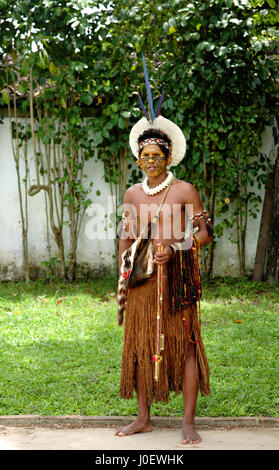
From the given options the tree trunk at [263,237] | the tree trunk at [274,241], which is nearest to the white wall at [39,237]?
the tree trunk at [263,237]

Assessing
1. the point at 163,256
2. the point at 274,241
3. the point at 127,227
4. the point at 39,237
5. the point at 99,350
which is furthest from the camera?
the point at 39,237

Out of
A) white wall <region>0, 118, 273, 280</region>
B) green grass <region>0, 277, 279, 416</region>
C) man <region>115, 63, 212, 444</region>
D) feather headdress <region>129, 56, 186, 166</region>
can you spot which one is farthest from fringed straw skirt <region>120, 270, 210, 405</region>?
white wall <region>0, 118, 273, 280</region>

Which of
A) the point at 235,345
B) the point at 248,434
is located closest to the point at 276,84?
the point at 235,345

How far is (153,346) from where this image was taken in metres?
3.72

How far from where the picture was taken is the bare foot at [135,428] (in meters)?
3.77

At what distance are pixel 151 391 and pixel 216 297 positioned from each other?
13.4 feet

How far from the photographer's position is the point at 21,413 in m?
4.12

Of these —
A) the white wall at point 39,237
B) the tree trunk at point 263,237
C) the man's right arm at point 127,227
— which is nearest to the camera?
the man's right arm at point 127,227

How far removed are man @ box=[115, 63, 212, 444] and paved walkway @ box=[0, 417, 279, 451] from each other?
0.10m

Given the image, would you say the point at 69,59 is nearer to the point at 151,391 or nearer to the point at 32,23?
the point at 32,23

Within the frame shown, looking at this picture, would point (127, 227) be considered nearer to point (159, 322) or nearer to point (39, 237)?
point (159, 322)

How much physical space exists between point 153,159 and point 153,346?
1.17 m

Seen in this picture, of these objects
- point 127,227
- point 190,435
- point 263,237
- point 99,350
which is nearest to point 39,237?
point 263,237

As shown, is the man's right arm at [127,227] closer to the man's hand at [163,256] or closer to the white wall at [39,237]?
the man's hand at [163,256]
